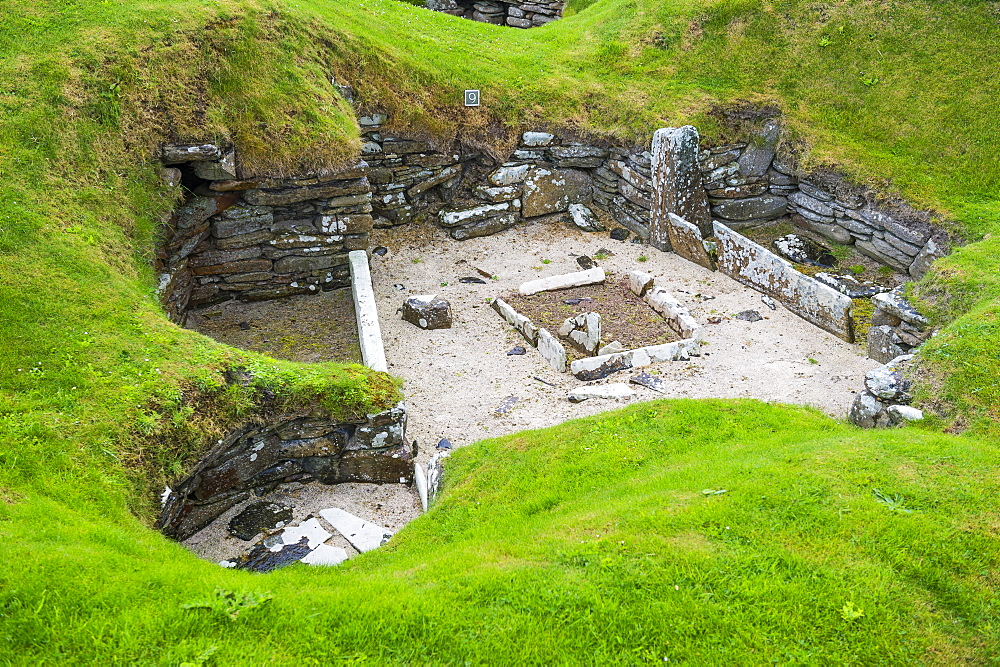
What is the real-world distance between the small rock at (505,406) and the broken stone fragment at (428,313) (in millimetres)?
2519

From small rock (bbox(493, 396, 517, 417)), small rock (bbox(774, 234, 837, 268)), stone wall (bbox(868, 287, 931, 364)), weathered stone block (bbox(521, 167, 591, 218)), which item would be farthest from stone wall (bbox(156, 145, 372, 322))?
stone wall (bbox(868, 287, 931, 364))

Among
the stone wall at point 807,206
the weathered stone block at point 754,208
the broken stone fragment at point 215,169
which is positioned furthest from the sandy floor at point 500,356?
the broken stone fragment at point 215,169

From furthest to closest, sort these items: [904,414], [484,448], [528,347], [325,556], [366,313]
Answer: [528,347], [366,313], [484,448], [904,414], [325,556]

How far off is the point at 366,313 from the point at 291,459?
12.7 ft

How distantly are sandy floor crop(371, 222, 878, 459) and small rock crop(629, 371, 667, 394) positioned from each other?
0.14 m

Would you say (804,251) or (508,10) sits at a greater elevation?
(508,10)

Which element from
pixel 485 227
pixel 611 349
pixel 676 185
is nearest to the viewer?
pixel 611 349

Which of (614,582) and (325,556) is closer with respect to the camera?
(614,582)

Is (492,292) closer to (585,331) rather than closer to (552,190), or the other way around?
(585,331)

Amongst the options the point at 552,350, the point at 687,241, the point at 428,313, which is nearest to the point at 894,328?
the point at 687,241

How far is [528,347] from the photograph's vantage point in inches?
490

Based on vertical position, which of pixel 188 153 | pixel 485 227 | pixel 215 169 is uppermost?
pixel 188 153

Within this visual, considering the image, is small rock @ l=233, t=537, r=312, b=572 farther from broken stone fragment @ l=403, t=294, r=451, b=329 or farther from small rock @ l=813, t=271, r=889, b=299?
small rock @ l=813, t=271, r=889, b=299

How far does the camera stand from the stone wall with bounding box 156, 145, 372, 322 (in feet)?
39.7
